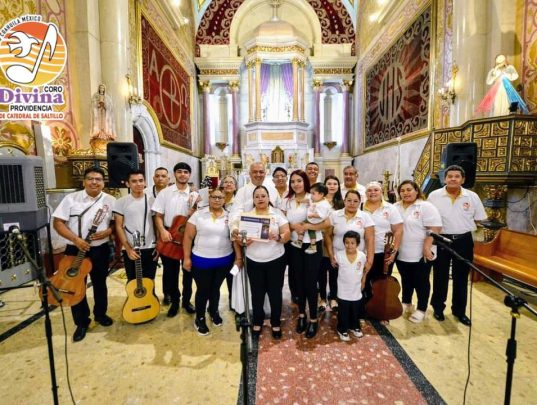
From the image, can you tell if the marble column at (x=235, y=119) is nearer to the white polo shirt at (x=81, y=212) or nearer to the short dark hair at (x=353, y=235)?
the white polo shirt at (x=81, y=212)

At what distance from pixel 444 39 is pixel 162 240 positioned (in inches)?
292

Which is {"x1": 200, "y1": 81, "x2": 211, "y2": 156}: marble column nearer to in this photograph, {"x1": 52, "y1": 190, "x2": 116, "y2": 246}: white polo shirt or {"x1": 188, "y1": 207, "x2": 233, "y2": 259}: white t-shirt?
{"x1": 52, "y1": 190, "x2": 116, "y2": 246}: white polo shirt

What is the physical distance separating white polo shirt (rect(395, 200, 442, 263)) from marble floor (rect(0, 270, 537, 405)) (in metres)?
0.74

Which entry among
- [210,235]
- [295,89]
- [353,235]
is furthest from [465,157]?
[295,89]

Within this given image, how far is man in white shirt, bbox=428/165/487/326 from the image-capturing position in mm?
2877

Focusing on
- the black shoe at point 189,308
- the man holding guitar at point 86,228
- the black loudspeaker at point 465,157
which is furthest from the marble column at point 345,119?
the man holding guitar at point 86,228

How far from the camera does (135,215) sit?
294cm

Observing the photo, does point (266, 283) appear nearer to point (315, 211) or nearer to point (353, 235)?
point (315, 211)

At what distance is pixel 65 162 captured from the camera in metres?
5.06

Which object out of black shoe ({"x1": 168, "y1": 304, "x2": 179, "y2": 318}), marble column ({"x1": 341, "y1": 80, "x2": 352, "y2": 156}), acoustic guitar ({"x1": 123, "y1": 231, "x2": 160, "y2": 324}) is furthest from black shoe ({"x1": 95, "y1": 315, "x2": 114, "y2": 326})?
marble column ({"x1": 341, "y1": 80, "x2": 352, "y2": 156})

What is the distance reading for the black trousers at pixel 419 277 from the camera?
289 centimetres

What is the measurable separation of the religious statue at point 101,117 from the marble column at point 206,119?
757cm

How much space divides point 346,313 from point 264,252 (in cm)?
99

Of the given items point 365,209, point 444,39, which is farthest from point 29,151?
point 444,39
